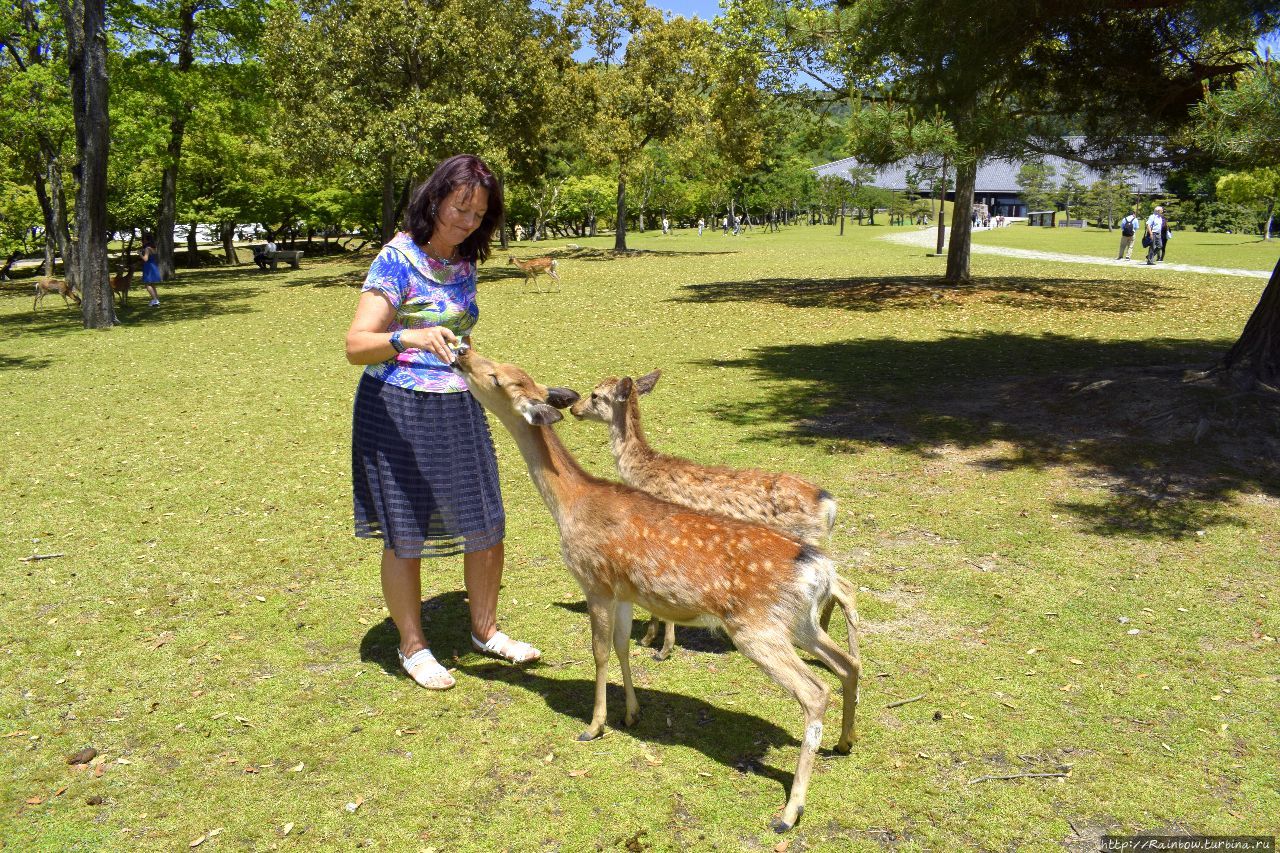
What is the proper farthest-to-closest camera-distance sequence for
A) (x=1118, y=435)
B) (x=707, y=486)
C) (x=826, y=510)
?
(x=1118, y=435) → (x=707, y=486) → (x=826, y=510)

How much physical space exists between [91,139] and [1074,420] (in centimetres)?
1884

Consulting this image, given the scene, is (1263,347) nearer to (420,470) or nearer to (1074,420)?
(1074,420)

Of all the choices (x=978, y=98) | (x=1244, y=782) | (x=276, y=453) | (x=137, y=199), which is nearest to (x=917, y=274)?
(x=978, y=98)

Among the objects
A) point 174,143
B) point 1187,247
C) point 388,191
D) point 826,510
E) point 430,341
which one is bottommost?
point 826,510

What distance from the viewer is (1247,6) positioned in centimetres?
Result: 746

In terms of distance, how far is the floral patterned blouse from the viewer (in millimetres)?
4309

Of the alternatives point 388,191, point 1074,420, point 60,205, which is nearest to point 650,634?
point 1074,420

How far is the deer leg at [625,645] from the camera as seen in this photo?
4281mm

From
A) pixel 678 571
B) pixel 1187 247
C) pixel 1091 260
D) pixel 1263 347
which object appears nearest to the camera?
pixel 678 571

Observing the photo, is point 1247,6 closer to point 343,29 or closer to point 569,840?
Result: point 569,840

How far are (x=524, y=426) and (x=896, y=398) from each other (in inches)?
310

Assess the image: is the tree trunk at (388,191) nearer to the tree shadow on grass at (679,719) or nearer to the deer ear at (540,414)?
the tree shadow on grass at (679,719)

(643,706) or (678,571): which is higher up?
(678,571)

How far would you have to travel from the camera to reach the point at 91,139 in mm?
18500
